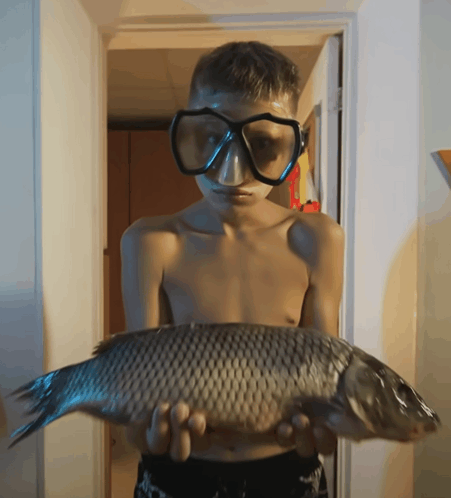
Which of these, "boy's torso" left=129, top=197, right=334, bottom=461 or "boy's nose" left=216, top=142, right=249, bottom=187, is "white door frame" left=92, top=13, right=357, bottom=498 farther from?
"boy's nose" left=216, top=142, right=249, bottom=187

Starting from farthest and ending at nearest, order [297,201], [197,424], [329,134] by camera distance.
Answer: [297,201] → [329,134] → [197,424]

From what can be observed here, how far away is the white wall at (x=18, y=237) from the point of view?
111 centimetres

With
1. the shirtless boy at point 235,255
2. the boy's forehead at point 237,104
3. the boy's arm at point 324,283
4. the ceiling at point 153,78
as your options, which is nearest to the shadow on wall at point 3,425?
the shirtless boy at point 235,255

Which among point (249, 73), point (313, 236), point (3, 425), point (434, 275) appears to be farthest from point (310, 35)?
point (3, 425)

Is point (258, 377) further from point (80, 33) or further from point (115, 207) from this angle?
point (115, 207)

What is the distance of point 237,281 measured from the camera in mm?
749

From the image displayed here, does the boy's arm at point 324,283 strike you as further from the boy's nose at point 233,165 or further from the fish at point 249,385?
the boy's nose at point 233,165

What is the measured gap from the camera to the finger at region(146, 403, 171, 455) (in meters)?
0.59

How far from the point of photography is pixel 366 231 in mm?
1157

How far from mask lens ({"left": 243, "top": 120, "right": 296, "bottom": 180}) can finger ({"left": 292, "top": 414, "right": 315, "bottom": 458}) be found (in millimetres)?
430

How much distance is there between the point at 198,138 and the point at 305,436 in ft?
1.88

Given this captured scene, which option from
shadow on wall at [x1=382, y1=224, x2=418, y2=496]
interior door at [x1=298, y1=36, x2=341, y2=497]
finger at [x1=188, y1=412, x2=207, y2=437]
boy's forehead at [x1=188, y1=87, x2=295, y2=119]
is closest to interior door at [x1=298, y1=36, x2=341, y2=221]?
interior door at [x1=298, y1=36, x2=341, y2=497]

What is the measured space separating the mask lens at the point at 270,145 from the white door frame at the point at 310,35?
56 cm

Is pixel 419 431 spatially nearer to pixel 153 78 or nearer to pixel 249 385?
pixel 249 385
